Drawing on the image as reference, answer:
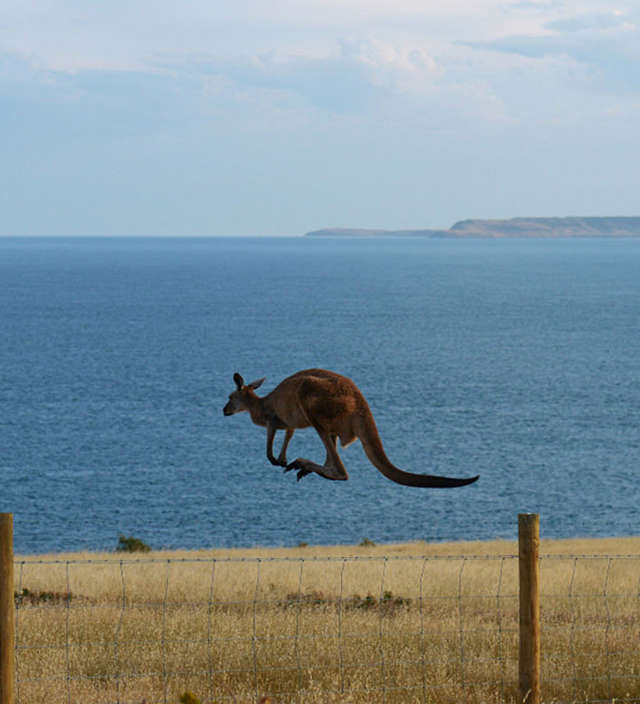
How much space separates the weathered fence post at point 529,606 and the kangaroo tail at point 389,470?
4.27 meters

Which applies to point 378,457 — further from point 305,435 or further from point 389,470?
point 305,435

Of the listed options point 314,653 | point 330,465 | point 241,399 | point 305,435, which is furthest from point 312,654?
point 305,435

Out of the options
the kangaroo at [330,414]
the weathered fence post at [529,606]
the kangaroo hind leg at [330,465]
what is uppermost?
the kangaroo at [330,414]

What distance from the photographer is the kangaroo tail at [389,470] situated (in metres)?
4.53

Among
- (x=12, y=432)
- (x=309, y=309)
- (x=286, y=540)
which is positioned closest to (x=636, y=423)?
(x=286, y=540)

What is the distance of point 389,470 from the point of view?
4.96m

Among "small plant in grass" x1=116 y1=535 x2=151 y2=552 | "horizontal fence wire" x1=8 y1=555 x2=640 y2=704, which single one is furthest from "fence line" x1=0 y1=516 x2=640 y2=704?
"small plant in grass" x1=116 y1=535 x2=151 y2=552

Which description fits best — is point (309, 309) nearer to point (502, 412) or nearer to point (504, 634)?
point (502, 412)

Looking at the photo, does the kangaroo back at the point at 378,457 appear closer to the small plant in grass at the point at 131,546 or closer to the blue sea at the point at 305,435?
the small plant in grass at the point at 131,546

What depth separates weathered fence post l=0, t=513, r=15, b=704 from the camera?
27.7 ft

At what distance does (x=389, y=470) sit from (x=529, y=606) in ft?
16.3

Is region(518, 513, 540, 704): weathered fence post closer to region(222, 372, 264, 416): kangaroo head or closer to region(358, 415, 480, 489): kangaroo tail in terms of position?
region(222, 372, 264, 416): kangaroo head

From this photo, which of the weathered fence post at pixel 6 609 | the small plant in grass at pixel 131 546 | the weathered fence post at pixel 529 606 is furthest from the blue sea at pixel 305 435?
the weathered fence post at pixel 6 609

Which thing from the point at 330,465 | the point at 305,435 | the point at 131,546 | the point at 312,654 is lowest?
the point at 305,435
